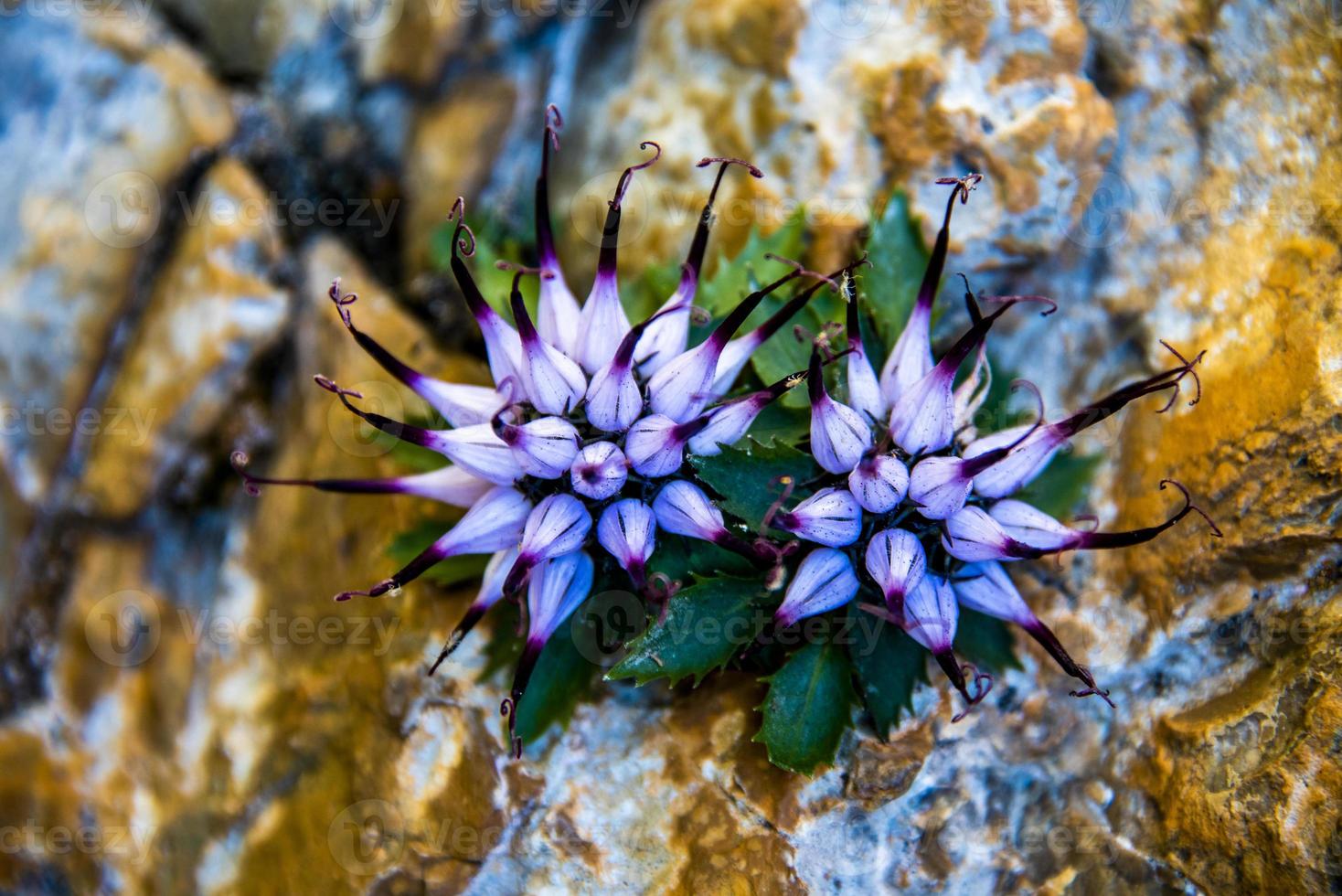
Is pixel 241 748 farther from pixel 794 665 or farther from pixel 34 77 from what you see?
pixel 34 77

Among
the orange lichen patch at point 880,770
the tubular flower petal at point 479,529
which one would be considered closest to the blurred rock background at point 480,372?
the orange lichen patch at point 880,770

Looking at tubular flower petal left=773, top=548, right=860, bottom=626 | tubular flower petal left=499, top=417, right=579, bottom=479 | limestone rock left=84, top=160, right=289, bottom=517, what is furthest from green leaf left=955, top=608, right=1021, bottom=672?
limestone rock left=84, top=160, right=289, bottom=517

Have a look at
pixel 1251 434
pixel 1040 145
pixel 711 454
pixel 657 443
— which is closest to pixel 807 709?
pixel 711 454

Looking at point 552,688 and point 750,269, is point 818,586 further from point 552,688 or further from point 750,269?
point 750,269

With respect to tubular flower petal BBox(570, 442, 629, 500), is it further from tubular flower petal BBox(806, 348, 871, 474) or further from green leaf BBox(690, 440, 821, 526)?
tubular flower petal BBox(806, 348, 871, 474)

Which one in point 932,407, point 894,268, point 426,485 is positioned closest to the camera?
point 932,407

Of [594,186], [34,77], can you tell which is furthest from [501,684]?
[34,77]
